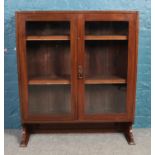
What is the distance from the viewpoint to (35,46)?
2.22 meters

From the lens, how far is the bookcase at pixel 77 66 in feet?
6.80

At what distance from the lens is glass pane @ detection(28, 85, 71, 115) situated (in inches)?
86.8

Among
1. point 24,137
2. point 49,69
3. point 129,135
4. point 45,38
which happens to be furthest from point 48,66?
point 129,135

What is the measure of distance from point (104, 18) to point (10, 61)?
3.23 ft

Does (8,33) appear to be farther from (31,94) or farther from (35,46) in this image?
(31,94)

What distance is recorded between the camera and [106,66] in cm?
229

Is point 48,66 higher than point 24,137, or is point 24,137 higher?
point 48,66

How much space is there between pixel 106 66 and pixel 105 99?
290mm

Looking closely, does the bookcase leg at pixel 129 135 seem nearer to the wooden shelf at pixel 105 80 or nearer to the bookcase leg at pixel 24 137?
the wooden shelf at pixel 105 80

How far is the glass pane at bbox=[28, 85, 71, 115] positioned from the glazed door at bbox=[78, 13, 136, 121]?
0.43ft

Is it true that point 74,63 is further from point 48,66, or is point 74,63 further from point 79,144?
point 79,144

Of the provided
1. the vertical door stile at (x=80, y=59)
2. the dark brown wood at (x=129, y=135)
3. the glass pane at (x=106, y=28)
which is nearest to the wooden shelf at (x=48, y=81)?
the vertical door stile at (x=80, y=59)

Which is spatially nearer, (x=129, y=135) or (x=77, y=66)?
(x=77, y=66)
